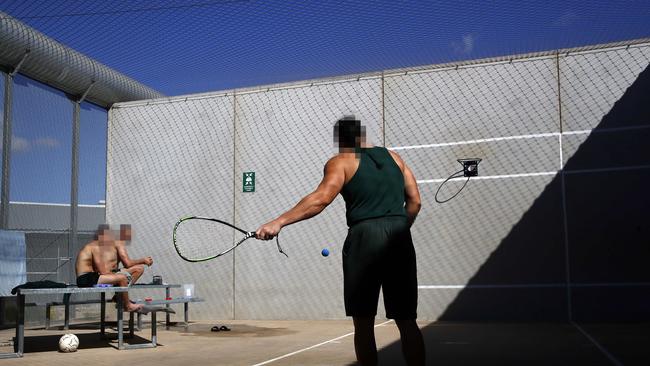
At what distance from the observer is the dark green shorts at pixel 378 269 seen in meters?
3.34

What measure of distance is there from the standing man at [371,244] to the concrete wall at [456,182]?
6.38 m

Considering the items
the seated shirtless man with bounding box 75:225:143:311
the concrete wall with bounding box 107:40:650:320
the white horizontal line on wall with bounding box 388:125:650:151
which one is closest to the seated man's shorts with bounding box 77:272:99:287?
the seated shirtless man with bounding box 75:225:143:311

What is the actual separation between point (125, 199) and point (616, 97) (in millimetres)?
8144

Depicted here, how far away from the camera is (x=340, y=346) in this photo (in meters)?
6.79

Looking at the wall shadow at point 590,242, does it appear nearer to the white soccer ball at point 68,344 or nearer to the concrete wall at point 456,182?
the concrete wall at point 456,182

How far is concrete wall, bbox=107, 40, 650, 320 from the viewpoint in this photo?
31.2 ft

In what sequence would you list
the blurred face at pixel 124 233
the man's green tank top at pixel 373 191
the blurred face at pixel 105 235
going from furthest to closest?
1. the blurred face at pixel 124 233
2. the blurred face at pixel 105 235
3. the man's green tank top at pixel 373 191

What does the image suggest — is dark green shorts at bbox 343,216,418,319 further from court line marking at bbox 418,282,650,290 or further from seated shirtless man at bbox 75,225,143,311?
court line marking at bbox 418,282,650,290

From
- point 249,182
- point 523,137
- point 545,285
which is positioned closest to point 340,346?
point 545,285

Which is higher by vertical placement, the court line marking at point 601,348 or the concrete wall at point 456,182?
the concrete wall at point 456,182

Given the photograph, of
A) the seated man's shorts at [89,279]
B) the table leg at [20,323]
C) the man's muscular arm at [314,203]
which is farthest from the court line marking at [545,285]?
the man's muscular arm at [314,203]

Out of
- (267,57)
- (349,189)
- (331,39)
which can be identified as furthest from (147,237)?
(349,189)

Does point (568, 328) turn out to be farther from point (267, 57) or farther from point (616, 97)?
point (267, 57)

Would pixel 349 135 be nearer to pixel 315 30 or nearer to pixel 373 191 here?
pixel 373 191
